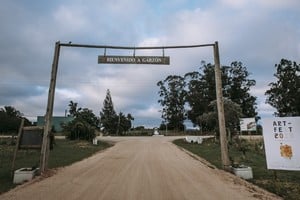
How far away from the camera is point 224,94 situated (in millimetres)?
83625

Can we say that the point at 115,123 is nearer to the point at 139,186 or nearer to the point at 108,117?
the point at 108,117

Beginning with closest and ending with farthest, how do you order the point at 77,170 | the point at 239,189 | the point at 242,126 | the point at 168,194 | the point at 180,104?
1. the point at 168,194
2. the point at 239,189
3. the point at 77,170
4. the point at 242,126
5. the point at 180,104

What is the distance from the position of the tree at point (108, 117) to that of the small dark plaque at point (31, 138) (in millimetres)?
80618

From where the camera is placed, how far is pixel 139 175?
40.1ft

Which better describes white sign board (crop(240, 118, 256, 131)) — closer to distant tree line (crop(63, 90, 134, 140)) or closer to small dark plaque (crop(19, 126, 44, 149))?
distant tree line (crop(63, 90, 134, 140))

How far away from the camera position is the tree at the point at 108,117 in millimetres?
Answer: 95875

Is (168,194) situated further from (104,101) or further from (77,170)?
(104,101)

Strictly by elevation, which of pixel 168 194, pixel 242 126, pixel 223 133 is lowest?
pixel 168 194

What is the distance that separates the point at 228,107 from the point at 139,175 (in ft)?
A: 96.0

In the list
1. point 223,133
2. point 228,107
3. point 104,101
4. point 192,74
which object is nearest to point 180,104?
point 192,74

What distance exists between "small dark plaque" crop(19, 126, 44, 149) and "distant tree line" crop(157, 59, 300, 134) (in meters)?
46.1

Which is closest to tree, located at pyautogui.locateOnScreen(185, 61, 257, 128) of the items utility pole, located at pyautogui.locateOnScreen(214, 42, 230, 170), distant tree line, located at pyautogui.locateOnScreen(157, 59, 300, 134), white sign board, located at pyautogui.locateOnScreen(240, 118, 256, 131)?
distant tree line, located at pyautogui.locateOnScreen(157, 59, 300, 134)

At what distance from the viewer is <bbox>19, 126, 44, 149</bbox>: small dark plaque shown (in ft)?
42.0

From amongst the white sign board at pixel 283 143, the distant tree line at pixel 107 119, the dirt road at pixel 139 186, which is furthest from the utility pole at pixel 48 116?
the distant tree line at pixel 107 119
